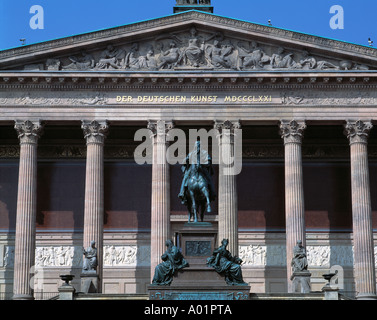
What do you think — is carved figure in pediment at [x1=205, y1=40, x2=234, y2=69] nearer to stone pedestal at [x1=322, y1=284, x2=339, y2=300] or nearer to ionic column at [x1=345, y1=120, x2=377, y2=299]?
ionic column at [x1=345, y1=120, x2=377, y2=299]

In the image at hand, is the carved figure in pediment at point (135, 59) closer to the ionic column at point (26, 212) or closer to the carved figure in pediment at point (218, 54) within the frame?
the carved figure in pediment at point (218, 54)

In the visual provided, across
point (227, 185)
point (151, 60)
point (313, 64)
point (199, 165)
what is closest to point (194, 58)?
point (151, 60)

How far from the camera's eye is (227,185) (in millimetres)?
44531

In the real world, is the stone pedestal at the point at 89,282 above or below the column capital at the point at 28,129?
below

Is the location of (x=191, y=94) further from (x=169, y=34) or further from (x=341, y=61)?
(x=341, y=61)

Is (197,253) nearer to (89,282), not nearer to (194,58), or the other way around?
(89,282)

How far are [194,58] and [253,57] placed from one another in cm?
306

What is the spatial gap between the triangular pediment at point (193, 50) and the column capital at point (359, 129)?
285cm

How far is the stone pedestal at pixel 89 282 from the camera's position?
38672mm

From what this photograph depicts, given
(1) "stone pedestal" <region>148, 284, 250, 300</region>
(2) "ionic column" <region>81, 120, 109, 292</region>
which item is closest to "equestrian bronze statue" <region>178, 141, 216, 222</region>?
(1) "stone pedestal" <region>148, 284, 250, 300</region>

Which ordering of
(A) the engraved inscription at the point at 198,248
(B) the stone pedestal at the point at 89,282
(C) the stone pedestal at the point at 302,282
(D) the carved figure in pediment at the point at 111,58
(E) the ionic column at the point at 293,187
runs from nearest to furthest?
1. (A) the engraved inscription at the point at 198,248
2. (C) the stone pedestal at the point at 302,282
3. (B) the stone pedestal at the point at 89,282
4. (E) the ionic column at the point at 293,187
5. (D) the carved figure in pediment at the point at 111,58

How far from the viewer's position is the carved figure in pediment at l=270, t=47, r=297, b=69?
149 ft

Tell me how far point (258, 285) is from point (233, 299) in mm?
18026

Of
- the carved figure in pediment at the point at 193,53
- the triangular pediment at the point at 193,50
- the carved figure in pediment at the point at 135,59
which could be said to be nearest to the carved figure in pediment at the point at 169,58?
the triangular pediment at the point at 193,50
